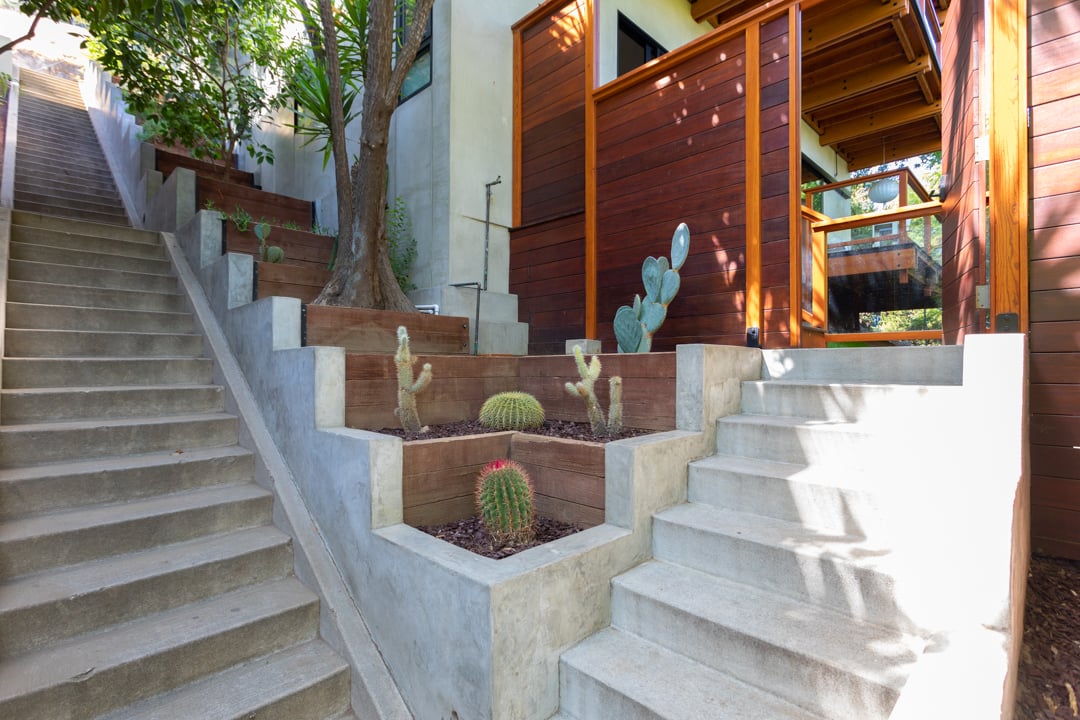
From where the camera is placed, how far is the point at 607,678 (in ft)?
5.31

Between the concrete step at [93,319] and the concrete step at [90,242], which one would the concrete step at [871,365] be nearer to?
the concrete step at [93,319]

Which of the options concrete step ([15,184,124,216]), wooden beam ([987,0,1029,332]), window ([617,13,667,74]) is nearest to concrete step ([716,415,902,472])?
wooden beam ([987,0,1029,332])

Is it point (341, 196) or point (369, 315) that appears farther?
point (341, 196)

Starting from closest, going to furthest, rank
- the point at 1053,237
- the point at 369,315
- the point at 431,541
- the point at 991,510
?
the point at 991,510, the point at 431,541, the point at 1053,237, the point at 369,315

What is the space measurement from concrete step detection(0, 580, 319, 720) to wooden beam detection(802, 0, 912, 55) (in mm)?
5824

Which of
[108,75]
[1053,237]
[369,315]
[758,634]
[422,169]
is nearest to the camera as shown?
[758,634]

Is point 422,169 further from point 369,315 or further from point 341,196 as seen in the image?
point 369,315

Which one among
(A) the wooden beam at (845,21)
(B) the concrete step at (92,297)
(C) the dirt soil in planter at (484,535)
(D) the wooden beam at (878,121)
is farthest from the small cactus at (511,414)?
(D) the wooden beam at (878,121)

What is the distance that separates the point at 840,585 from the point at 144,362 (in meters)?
3.64

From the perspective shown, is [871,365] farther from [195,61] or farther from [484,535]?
[195,61]

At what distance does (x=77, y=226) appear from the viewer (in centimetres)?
391

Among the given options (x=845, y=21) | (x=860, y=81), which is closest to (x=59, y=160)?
(x=845, y=21)

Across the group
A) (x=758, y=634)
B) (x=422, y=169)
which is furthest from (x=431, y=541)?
(x=422, y=169)

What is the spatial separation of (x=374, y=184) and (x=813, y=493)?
3.49m
